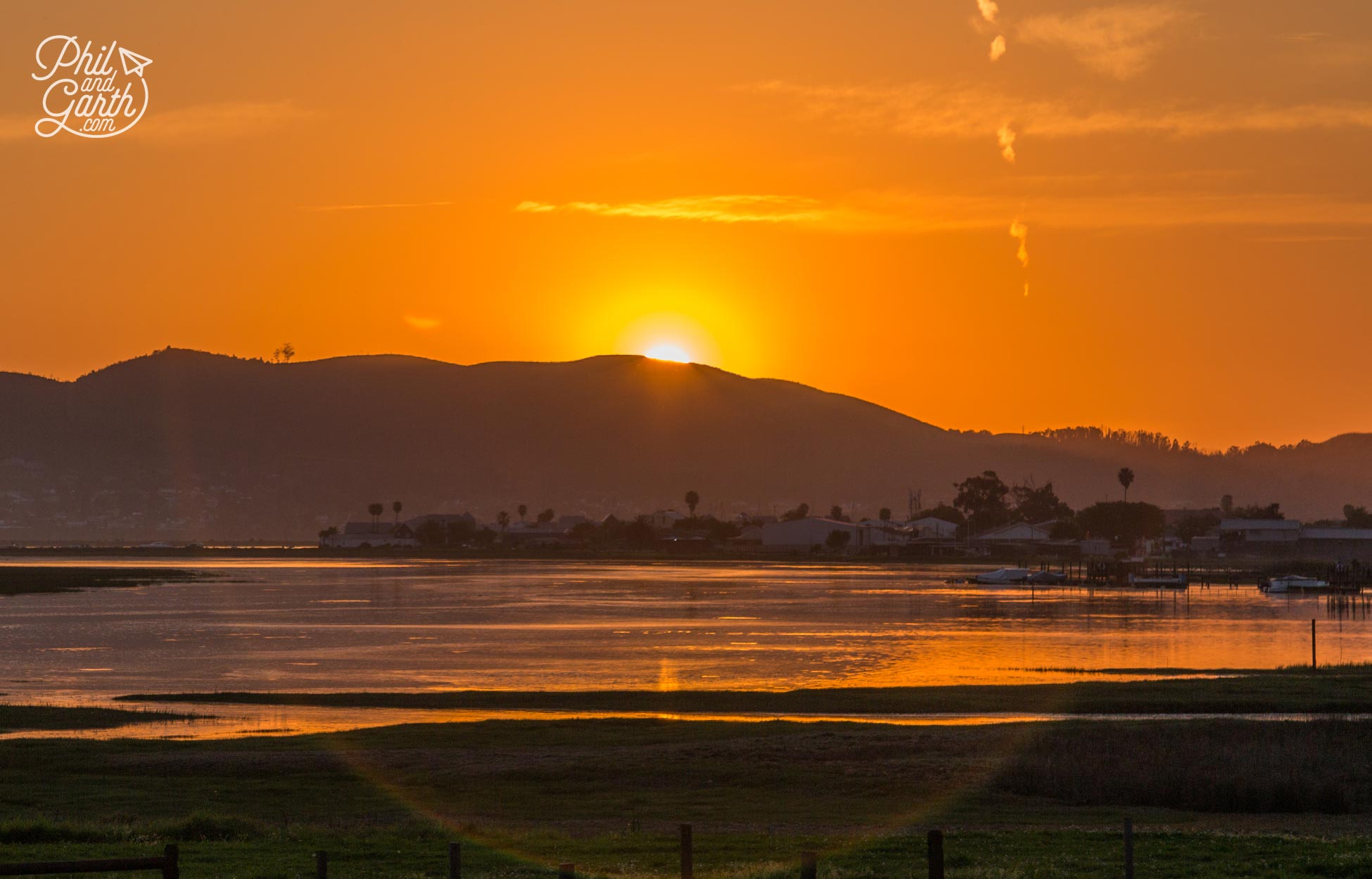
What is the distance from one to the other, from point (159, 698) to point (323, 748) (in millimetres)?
17438

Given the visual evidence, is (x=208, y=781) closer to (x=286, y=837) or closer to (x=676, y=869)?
(x=286, y=837)

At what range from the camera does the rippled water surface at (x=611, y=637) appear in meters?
61.3

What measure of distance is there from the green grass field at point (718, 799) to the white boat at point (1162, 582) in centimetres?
12403

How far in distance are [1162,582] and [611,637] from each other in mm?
95750

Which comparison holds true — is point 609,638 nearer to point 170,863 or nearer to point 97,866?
point 97,866

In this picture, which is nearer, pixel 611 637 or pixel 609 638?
pixel 609 638

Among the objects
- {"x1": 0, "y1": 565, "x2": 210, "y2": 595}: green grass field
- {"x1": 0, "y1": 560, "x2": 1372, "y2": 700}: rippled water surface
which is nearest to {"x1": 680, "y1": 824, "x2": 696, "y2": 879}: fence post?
{"x1": 0, "y1": 560, "x2": 1372, "y2": 700}: rippled water surface

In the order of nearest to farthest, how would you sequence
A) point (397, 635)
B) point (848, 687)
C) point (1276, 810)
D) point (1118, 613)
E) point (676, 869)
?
point (676, 869) → point (1276, 810) → point (848, 687) → point (397, 635) → point (1118, 613)

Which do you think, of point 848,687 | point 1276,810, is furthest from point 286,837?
point 848,687

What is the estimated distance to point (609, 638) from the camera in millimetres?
81812

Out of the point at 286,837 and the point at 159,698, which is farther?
the point at 159,698

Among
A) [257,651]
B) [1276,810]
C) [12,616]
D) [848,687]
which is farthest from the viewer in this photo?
[12,616]

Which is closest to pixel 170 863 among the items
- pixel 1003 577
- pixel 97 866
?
pixel 97 866

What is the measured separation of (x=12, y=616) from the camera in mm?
97875
